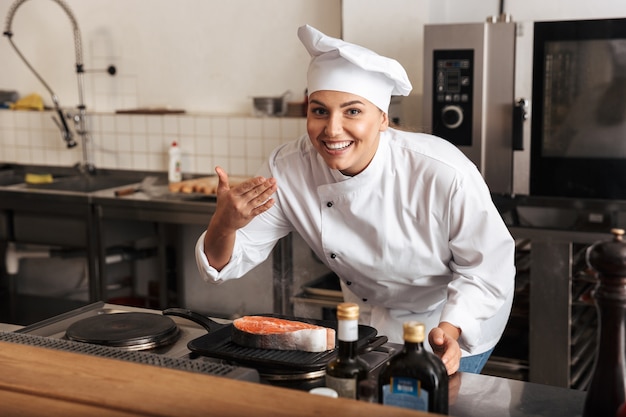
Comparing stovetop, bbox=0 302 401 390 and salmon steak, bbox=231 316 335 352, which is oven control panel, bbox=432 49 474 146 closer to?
stovetop, bbox=0 302 401 390

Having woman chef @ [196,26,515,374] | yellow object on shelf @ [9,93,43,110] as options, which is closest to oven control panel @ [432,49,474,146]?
woman chef @ [196,26,515,374]

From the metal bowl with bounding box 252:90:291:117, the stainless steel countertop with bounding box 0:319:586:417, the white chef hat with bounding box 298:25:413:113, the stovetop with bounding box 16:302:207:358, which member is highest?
the white chef hat with bounding box 298:25:413:113

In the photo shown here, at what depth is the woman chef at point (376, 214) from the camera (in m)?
2.12

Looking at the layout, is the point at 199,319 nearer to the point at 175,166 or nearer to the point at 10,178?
the point at 175,166

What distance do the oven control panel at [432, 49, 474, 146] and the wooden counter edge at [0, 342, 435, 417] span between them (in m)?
2.35

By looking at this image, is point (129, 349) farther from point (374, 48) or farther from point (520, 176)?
point (374, 48)

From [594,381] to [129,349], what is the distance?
950 mm

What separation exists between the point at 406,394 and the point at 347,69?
105 centimetres

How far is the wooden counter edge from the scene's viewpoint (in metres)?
1.24

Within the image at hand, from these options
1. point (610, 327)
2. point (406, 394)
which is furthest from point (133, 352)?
point (610, 327)

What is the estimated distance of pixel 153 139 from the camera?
4.78 m

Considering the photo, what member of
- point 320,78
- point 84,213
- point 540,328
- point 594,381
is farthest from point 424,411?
point 84,213

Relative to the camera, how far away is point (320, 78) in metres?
2.15

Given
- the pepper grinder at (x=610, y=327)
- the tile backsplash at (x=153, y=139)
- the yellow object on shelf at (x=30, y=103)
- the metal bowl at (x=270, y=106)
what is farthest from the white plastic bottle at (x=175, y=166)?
the pepper grinder at (x=610, y=327)
